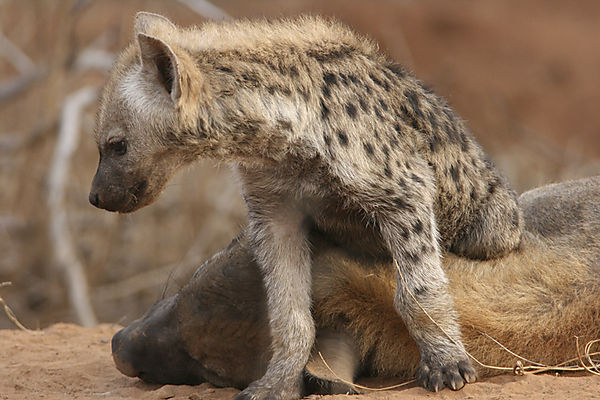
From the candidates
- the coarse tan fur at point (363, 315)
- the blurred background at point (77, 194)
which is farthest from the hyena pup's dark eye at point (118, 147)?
the blurred background at point (77, 194)

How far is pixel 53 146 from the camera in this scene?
8625 mm

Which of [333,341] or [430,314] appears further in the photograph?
[333,341]

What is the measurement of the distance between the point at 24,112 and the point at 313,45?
6.32 metres

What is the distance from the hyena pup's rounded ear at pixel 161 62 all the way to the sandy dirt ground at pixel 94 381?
138 cm

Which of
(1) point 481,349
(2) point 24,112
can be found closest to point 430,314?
(1) point 481,349

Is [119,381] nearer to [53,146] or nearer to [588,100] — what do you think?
[53,146]

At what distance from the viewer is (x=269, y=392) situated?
12.4 feet

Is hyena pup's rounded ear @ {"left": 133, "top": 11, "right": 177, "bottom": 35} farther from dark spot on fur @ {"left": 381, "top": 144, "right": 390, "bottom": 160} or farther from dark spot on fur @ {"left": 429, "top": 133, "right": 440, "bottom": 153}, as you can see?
dark spot on fur @ {"left": 429, "top": 133, "right": 440, "bottom": 153}

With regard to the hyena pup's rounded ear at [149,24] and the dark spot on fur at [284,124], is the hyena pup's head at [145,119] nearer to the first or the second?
the hyena pup's rounded ear at [149,24]

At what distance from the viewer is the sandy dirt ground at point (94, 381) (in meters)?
3.51

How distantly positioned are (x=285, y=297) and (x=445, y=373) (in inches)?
31.7

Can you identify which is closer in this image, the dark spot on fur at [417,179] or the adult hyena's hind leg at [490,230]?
the dark spot on fur at [417,179]

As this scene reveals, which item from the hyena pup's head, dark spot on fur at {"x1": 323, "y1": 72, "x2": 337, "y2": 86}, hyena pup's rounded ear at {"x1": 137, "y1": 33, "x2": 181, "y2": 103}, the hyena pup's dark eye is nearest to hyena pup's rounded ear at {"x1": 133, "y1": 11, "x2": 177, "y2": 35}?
the hyena pup's head

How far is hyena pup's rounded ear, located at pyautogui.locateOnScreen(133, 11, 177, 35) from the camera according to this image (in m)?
3.86
